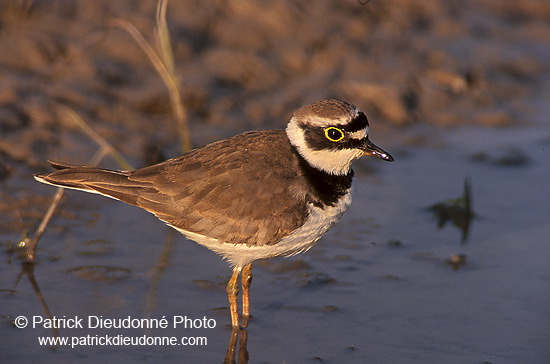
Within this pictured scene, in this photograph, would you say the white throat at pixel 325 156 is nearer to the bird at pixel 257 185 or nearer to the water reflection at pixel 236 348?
the bird at pixel 257 185

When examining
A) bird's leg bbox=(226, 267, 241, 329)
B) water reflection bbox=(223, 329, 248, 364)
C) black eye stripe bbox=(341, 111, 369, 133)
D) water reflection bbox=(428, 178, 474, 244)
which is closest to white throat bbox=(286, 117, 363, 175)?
black eye stripe bbox=(341, 111, 369, 133)

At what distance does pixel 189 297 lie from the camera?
6.66m

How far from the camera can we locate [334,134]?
616 centimetres

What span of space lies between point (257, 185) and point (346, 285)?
1506 millimetres

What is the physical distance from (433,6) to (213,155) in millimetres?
6632

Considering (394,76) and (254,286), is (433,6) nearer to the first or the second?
(394,76)

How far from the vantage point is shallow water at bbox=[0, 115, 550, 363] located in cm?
607

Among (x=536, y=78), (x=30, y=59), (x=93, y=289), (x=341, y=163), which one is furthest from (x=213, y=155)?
(x=536, y=78)

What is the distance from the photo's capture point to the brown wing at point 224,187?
6.05m

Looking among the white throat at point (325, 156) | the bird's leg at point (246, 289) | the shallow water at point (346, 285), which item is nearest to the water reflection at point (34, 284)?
the shallow water at point (346, 285)

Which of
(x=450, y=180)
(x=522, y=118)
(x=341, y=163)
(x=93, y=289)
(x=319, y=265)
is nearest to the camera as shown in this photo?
(x=341, y=163)

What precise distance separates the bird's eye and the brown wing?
338 mm

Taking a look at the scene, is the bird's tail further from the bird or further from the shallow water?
the shallow water

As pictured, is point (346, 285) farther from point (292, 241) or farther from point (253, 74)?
point (253, 74)
